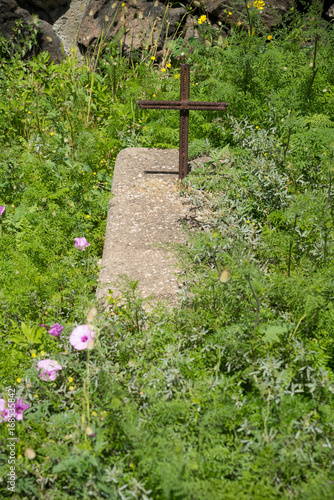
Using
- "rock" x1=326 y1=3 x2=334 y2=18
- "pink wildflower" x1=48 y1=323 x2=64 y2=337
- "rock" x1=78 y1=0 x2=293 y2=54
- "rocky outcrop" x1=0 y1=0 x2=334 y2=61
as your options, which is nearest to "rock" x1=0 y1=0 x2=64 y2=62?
"rocky outcrop" x1=0 y1=0 x2=334 y2=61

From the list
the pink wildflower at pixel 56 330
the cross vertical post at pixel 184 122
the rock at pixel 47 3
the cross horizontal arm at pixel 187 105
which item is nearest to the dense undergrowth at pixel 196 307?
the pink wildflower at pixel 56 330

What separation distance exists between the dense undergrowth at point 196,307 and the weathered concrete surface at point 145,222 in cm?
14

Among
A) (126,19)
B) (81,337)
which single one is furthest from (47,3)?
(81,337)

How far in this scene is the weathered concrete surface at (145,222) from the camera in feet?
9.57

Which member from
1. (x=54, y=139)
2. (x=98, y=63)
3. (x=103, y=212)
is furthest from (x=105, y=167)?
(x=98, y=63)

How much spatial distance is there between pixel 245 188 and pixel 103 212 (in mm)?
1161

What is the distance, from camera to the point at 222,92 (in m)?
3.88

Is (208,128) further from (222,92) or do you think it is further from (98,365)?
(98,365)

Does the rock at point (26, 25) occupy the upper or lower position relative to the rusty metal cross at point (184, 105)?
upper

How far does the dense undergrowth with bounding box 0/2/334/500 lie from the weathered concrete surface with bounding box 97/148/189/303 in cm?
14

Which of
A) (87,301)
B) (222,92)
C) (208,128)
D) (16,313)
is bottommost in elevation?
(16,313)

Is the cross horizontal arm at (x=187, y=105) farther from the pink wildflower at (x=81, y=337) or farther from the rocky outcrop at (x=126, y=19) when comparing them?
the rocky outcrop at (x=126, y=19)

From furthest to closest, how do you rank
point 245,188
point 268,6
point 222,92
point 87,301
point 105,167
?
point 268,6 → point 105,167 → point 222,92 → point 245,188 → point 87,301

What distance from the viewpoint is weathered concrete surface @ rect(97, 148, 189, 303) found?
2.92 meters
